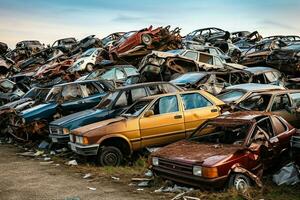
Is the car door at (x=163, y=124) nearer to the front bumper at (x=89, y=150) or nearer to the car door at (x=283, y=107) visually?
the front bumper at (x=89, y=150)

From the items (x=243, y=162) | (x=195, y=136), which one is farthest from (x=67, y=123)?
(x=243, y=162)

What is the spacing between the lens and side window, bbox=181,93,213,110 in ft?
36.6

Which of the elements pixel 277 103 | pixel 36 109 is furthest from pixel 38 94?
pixel 277 103

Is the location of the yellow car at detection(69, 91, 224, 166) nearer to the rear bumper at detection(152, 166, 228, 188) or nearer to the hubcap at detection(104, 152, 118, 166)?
the hubcap at detection(104, 152, 118, 166)

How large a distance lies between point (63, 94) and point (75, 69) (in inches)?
325

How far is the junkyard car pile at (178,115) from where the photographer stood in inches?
323

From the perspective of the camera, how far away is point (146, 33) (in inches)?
934

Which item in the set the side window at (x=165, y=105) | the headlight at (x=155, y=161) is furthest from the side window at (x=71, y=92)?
the headlight at (x=155, y=161)

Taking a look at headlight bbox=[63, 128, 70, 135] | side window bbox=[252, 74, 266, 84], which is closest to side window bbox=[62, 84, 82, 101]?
headlight bbox=[63, 128, 70, 135]

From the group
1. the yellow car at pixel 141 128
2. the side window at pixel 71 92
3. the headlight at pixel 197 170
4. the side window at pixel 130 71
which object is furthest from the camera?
the side window at pixel 130 71

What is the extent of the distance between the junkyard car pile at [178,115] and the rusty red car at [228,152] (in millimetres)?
18

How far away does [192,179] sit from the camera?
7773 millimetres

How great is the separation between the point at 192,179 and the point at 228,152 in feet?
2.62

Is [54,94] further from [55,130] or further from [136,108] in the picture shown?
[136,108]
